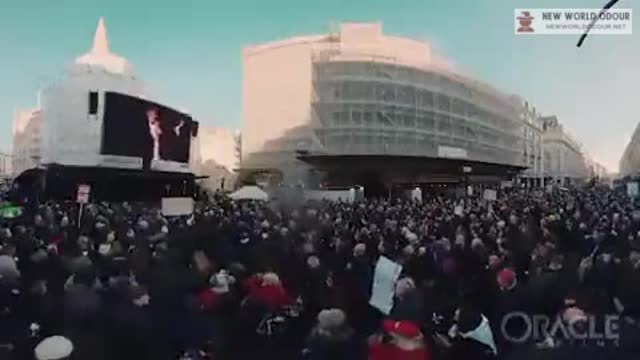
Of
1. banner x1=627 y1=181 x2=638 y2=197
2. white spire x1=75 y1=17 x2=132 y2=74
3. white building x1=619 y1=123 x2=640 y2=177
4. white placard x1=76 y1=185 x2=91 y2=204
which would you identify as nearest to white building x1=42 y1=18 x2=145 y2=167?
white spire x1=75 y1=17 x2=132 y2=74

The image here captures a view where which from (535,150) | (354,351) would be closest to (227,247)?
(354,351)

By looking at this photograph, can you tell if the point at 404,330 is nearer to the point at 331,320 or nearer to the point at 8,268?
the point at 331,320

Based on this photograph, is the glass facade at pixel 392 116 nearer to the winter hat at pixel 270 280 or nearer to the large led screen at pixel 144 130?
the large led screen at pixel 144 130

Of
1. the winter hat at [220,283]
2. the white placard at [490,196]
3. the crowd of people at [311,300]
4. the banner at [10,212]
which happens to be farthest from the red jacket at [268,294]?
the white placard at [490,196]

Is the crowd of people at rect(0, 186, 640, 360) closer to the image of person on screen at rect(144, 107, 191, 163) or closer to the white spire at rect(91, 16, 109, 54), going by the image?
the white spire at rect(91, 16, 109, 54)

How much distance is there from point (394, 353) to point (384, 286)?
1.47 metres

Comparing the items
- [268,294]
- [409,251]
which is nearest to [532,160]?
[409,251]

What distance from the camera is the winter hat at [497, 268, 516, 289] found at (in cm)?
596

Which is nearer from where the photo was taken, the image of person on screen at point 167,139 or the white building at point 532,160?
the image of person on screen at point 167,139

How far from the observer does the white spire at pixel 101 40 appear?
8.10 metres

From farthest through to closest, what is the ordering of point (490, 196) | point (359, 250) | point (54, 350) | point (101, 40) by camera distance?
point (490, 196) → point (101, 40) → point (359, 250) → point (54, 350)

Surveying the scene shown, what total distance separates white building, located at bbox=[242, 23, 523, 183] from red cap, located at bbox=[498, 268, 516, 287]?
378 cm

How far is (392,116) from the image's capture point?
2964cm

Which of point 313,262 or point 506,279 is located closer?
point 506,279
